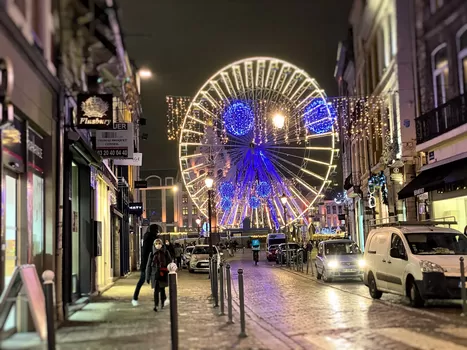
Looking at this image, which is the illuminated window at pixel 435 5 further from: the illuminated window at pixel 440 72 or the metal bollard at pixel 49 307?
the metal bollard at pixel 49 307

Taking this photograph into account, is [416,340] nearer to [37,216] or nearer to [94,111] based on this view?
[37,216]

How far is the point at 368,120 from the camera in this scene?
33312mm

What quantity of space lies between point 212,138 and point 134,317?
20.2m

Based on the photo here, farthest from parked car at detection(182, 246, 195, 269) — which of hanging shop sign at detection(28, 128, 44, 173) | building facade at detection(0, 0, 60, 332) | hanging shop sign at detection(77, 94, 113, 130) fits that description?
hanging shop sign at detection(28, 128, 44, 173)

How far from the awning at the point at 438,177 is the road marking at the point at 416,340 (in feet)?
32.8

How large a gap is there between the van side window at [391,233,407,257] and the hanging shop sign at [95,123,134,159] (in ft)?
25.9

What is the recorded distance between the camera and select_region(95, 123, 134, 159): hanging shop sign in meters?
17.0

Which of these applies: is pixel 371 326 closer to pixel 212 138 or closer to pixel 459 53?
pixel 459 53

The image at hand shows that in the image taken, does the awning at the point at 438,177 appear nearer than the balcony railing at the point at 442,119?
Yes

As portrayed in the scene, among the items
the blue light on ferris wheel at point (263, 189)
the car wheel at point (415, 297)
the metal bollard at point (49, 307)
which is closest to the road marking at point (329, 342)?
the metal bollard at point (49, 307)

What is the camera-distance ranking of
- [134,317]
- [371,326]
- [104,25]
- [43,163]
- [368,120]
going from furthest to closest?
[368,120] < [104,25] < [134,317] < [43,163] < [371,326]

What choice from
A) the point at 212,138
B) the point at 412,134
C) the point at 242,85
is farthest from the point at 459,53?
the point at 212,138

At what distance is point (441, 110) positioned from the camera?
2161 cm

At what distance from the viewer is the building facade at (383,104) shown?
26422 millimetres
